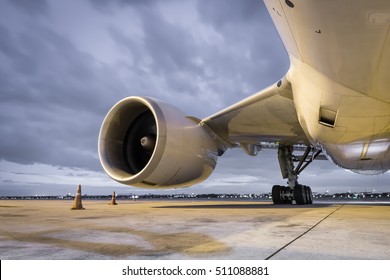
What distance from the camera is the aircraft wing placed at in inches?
265

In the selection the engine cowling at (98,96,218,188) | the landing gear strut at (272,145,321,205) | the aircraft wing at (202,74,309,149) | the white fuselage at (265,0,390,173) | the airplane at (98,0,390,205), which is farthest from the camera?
the landing gear strut at (272,145,321,205)

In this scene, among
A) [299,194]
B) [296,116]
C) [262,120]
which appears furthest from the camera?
[299,194]

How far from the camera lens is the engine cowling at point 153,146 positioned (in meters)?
6.41

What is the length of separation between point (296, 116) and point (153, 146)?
3.08m

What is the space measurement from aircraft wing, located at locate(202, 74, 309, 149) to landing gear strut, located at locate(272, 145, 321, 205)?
0.68 m

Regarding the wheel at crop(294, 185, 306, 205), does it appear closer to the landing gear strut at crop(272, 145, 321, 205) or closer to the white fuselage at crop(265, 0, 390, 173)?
the landing gear strut at crop(272, 145, 321, 205)

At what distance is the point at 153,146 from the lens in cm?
697

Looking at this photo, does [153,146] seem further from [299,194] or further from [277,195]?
[299,194]

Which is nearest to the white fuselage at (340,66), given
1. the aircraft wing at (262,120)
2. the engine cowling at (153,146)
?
the aircraft wing at (262,120)

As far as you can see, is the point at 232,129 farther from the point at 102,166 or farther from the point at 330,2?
the point at 330,2

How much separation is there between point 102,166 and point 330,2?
5108 mm

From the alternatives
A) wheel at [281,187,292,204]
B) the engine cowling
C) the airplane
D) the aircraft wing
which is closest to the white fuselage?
the airplane

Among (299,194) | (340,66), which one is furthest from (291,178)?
(340,66)

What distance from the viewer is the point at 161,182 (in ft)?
22.3
